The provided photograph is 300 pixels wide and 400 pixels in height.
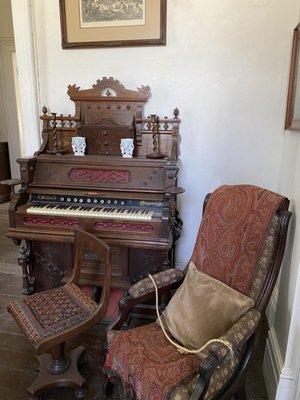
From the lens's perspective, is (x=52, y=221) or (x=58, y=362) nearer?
(x=58, y=362)

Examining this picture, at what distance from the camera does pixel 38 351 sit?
1385 mm

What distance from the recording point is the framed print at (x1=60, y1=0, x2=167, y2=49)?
229cm

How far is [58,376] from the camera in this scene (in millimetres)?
1664

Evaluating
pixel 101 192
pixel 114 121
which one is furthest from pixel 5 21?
pixel 101 192

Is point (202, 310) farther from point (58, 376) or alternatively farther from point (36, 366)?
point (36, 366)

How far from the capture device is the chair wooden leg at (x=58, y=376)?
63.2 inches

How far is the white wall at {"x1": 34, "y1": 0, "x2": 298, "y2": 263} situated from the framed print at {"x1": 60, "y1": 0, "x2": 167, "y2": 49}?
6 centimetres

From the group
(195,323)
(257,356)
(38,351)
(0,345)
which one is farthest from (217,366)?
(0,345)

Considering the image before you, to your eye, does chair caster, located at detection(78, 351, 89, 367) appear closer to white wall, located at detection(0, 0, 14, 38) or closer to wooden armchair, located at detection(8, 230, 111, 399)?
wooden armchair, located at detection(8, 230, 111, 399)

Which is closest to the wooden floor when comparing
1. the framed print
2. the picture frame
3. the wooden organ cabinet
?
the wooden organ cabinet

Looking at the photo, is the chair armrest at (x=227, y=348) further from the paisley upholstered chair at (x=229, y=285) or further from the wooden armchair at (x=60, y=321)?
the wooden armchair at (x=60, y=321)

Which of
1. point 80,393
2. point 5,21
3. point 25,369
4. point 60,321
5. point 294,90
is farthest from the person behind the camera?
point 5,21

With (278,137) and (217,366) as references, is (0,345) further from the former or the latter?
(278,137)

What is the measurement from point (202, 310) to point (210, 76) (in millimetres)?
1743
